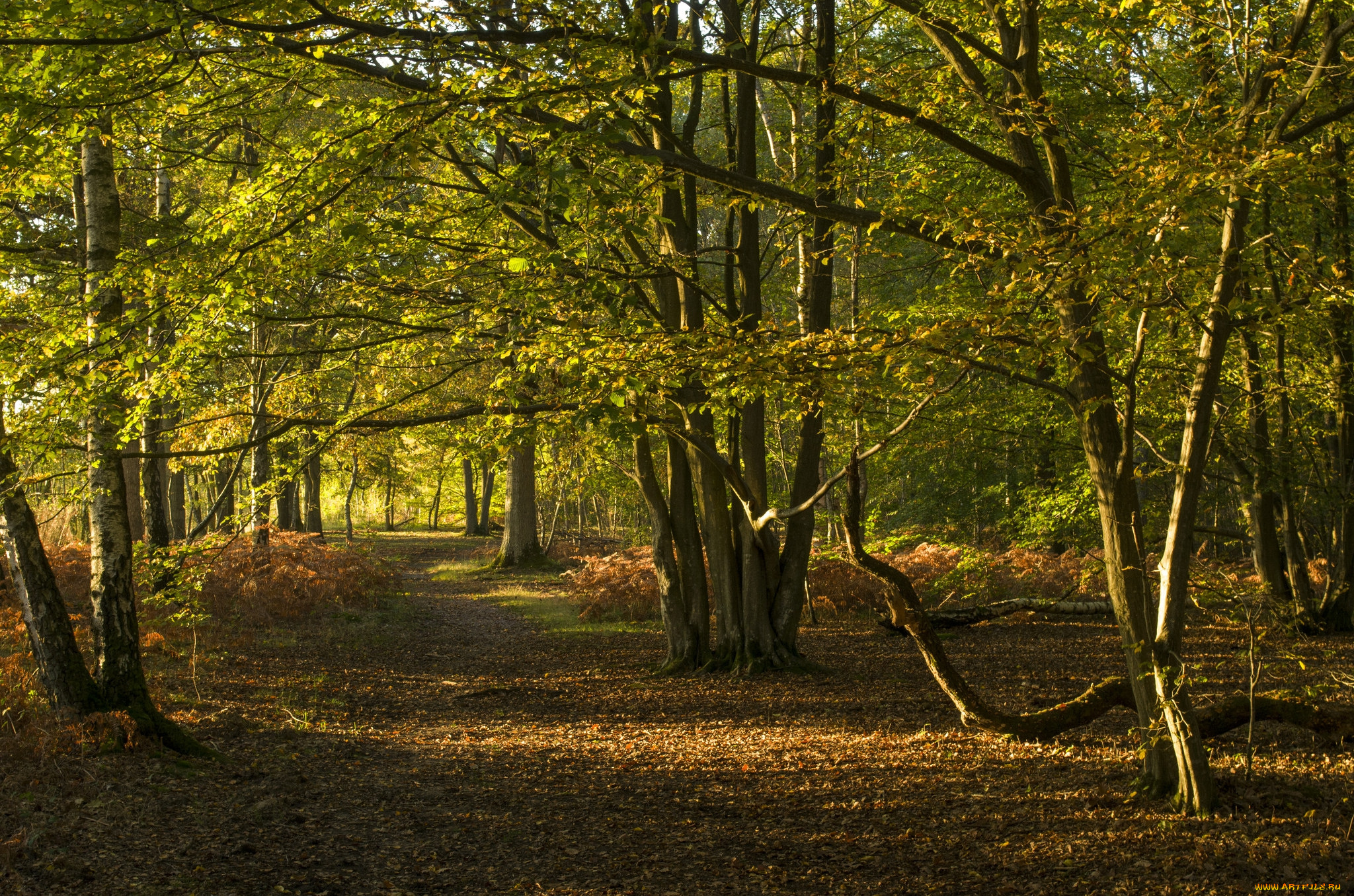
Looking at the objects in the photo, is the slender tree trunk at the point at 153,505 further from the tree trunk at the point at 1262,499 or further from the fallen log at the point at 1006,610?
the tree trunk at the point at 1262,499

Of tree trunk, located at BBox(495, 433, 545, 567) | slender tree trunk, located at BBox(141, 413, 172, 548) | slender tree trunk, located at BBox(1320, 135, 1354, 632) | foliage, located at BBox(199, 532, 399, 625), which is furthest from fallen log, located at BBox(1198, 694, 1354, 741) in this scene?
tree trunk, located at BBox(495, 433, 545, 567)

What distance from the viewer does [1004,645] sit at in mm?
A: 11539

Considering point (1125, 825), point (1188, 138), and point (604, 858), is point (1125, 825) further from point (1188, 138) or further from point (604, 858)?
point (1188, 138)

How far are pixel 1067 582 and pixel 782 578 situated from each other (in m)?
→ 7.38

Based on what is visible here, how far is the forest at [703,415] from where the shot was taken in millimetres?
4551

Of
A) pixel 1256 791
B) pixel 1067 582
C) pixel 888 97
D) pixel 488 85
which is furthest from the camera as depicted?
pixel 1067 582

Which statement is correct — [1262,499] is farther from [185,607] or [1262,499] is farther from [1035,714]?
[185,607]

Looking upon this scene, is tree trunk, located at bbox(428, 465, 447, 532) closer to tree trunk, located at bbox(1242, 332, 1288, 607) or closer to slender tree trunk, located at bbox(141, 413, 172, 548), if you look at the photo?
slender tree trunk, located at bbox(141, 413, 172, 548)

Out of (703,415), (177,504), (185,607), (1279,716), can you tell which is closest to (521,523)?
(177,504)

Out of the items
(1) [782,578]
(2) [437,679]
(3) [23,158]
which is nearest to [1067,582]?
(1) [782,578]

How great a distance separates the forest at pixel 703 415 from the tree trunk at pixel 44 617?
28 mm

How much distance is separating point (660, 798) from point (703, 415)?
16.0 ft

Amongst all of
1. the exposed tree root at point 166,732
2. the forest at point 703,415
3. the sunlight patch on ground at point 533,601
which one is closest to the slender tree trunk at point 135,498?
the forest at point 703,415

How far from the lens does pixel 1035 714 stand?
20.4 ft
